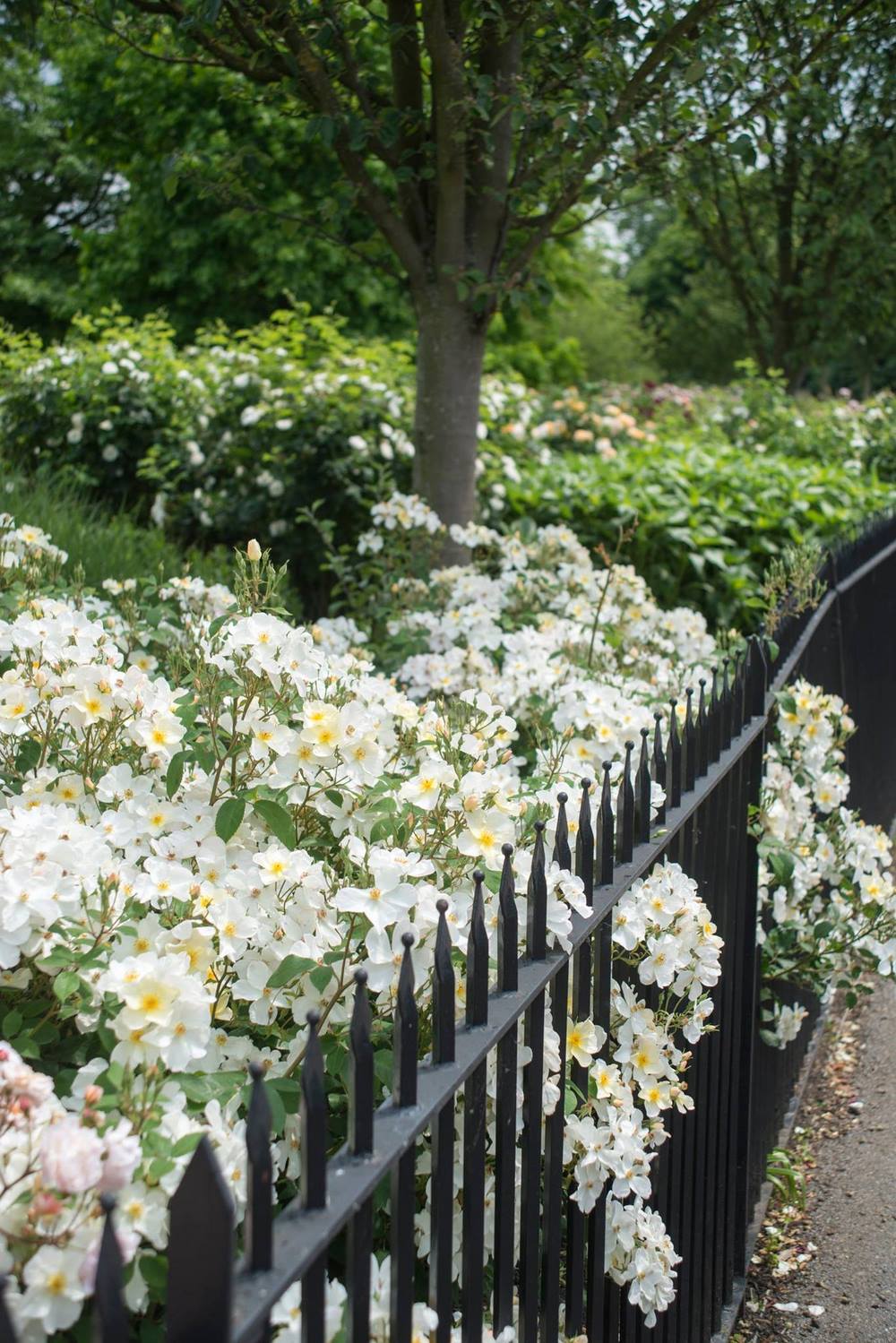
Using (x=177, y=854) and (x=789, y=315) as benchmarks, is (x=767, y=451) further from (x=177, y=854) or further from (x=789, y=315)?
(x=177, y=854)

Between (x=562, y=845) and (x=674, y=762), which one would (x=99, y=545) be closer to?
(x=674, y=762)

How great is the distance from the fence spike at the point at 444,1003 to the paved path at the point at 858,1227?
1.88m

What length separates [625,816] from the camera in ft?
6.54

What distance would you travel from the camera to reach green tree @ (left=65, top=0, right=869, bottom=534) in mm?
4141

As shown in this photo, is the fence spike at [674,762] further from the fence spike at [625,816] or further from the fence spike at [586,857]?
the fence spike at [586,857]

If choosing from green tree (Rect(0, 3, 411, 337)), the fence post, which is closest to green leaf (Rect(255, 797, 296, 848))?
the fence post

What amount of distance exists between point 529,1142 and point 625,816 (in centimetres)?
55

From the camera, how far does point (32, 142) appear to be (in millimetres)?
27250

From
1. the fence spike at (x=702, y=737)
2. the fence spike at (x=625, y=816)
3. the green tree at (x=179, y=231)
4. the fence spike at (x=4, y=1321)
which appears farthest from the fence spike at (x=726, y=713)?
the green tree at (x=179, y=231)

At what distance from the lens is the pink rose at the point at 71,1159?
1.09 metres

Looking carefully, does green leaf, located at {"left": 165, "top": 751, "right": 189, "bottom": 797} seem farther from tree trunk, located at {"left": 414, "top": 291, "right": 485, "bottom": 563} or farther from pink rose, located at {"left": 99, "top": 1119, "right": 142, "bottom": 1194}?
tree trunk, located at {"left": 414, "top": 291, "right": 485, "bottom": 563}

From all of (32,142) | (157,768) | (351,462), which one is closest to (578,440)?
(351,462)

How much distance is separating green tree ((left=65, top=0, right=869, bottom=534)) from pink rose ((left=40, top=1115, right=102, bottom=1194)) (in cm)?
330

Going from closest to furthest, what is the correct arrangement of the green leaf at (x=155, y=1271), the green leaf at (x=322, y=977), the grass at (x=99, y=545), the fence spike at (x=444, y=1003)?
the green leaf at (x=155, y=1271)
the fence spike at (x=444, y=1003)
the green leaf at (x=322, y=977)
the grass at (x=99, y=545)
